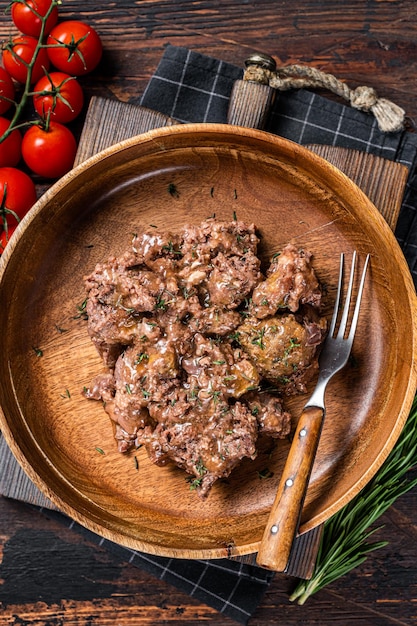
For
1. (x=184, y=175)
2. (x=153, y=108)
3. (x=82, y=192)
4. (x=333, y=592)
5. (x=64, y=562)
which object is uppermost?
(x=153, y=108)

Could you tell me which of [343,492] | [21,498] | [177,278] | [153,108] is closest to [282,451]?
[343,492]

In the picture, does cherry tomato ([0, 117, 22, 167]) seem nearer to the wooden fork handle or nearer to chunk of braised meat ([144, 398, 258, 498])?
chunk of braised meat ([144, 398, 258, 498])

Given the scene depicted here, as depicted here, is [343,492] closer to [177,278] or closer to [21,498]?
[177,278]

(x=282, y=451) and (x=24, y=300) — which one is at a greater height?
(x=24, y=300)

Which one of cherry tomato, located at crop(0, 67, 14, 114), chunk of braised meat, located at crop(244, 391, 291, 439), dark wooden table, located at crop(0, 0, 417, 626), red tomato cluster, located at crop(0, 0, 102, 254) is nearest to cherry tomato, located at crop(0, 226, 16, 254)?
red tomato cluster, located at crop(0, 0, 102, 254)

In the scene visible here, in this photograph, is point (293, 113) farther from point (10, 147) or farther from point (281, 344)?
point (10, 147)

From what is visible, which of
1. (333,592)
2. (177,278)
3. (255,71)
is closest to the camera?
(177,278)
